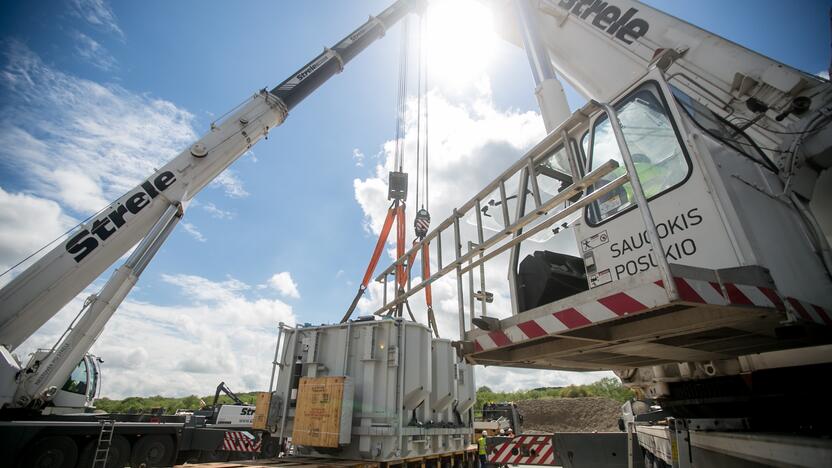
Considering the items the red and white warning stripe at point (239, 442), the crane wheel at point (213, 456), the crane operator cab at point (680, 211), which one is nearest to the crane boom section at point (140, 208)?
the red and white warning stripe at point (239, 442)

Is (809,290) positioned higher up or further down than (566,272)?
further down

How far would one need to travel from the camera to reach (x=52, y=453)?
23.4 ft

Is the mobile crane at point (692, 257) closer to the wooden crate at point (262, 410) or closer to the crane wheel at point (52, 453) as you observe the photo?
the wooden crate at point (262, 410)

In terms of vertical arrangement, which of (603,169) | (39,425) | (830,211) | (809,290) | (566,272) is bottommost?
(39,425)

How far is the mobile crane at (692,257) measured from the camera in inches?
82.6

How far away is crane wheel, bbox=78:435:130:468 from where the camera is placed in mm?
7621

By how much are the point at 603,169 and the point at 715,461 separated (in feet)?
7.98

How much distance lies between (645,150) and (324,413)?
6.28m

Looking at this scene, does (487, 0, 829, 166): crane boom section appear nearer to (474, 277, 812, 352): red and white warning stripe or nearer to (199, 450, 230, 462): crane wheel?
(474, 277, 812, 352): red and white warning stripe

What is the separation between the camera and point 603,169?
2.40 metres

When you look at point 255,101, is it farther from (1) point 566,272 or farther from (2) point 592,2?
(1) point 566,272

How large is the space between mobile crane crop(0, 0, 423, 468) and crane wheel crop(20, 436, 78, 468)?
2cm

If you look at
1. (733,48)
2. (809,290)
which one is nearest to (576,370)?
(809,290)

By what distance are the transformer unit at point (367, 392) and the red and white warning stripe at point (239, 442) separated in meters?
4.03
